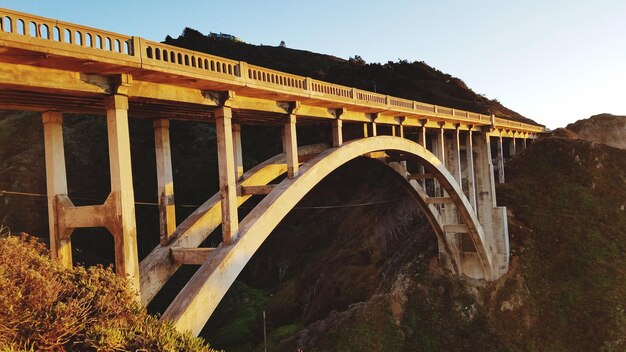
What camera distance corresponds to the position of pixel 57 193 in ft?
32.3

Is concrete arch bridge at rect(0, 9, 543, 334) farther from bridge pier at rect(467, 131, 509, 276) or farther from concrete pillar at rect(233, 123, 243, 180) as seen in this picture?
bridge pier at rect(467, 131, 509, 276)

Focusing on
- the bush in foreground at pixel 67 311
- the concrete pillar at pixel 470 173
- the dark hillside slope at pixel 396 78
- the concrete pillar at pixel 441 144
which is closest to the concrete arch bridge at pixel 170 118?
the bush in foreground at pixel 67 311

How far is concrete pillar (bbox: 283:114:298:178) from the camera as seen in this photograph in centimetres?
1485

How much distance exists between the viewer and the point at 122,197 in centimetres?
902

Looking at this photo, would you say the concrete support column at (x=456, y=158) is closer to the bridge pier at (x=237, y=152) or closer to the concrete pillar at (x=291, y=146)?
the concrete pillar at (x=291, y=146)

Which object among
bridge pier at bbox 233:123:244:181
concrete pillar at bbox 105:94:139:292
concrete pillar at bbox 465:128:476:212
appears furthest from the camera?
concrete pillar at bbox 465:128:476:212

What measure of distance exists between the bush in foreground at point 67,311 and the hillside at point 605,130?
66.9 m

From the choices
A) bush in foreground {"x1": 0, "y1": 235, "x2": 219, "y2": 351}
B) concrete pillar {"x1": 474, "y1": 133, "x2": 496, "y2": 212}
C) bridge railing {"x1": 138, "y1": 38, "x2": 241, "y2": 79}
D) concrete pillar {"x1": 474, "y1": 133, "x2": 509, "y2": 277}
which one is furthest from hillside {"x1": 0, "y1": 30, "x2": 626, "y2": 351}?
bush in foreground {"x1": 0, "y1": 235, "x2": 219, "y2": 351}

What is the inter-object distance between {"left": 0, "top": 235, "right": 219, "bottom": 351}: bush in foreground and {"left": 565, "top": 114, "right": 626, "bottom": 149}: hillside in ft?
220

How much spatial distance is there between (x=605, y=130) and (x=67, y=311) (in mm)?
71474

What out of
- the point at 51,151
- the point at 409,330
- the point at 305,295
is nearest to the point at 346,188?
the point at 305,295

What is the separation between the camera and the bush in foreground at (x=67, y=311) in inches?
285

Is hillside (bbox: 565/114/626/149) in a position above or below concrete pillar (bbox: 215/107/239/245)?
above

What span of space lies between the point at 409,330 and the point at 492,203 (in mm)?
11299
